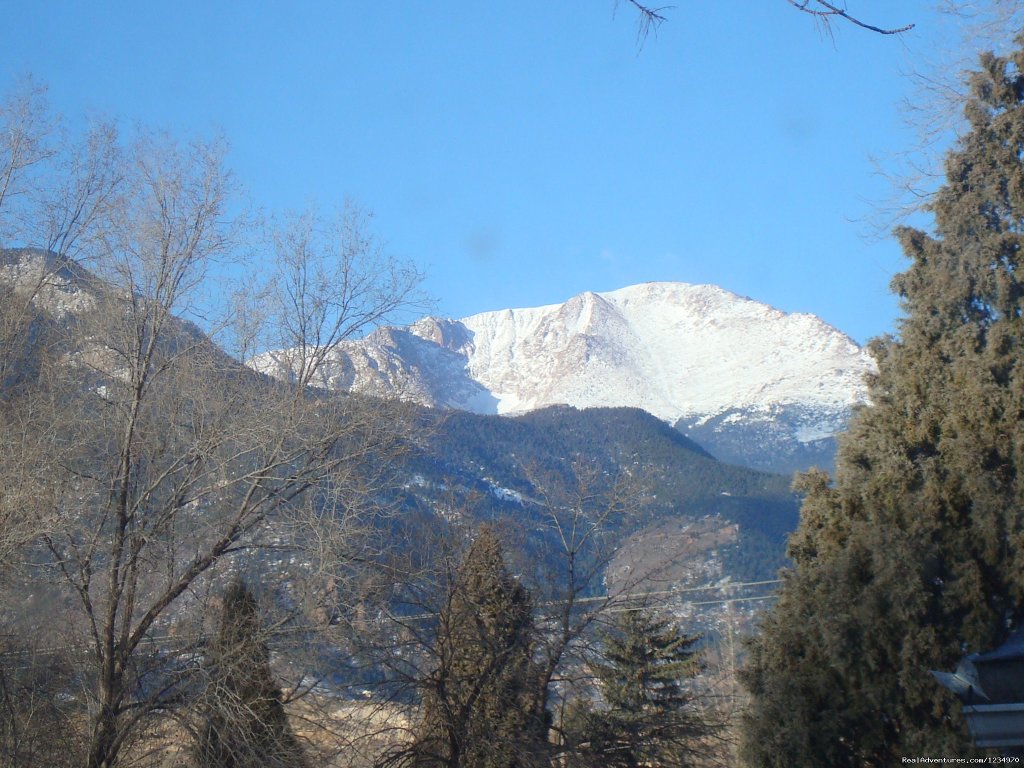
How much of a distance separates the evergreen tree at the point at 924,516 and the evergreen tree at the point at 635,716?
1.92 m

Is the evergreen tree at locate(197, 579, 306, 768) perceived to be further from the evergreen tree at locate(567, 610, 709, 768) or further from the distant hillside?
the distant hillside

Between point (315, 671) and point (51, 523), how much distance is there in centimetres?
361

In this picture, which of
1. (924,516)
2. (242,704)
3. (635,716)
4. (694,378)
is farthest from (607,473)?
(694,378)

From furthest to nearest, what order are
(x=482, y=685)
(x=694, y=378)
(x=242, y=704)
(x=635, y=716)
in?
(x=694, y=378) → (x=635, y=716) → (x=482, y=685) → (x=242, y=704)

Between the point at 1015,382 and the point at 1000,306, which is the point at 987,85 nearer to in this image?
the point at 1000,306

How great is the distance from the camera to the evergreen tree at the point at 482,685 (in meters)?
12.3

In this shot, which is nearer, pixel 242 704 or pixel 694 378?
pixel 242 704

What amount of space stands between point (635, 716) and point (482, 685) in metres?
2.76

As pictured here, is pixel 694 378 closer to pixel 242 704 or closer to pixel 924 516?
pixel 924 516

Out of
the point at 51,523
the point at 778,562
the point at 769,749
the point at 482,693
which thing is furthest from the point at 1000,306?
the point at 778,562

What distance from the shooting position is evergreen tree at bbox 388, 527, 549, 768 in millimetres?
12344

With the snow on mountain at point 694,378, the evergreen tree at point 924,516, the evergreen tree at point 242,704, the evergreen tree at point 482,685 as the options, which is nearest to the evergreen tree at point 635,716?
the evergreen tree at point 482,685

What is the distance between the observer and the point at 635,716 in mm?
14414

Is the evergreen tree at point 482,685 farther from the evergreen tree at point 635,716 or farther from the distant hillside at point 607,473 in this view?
the distant hillside at point 607,473
